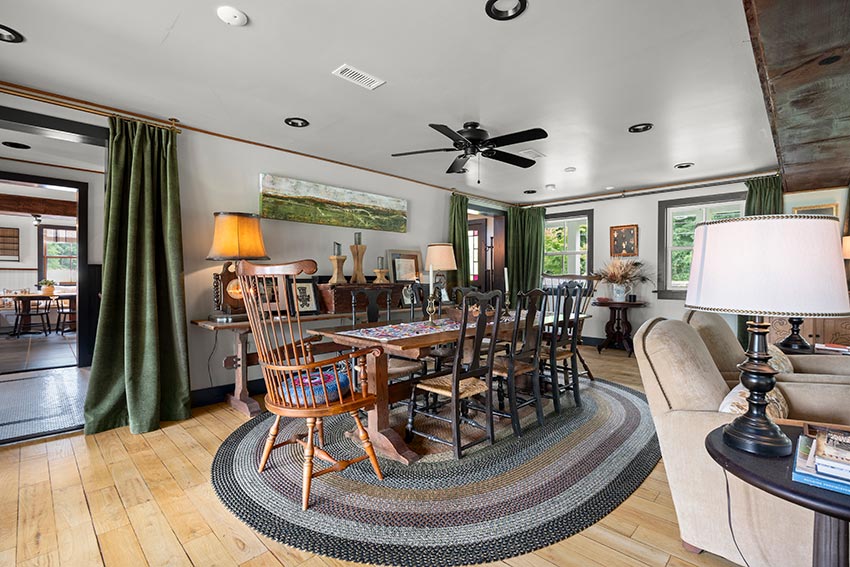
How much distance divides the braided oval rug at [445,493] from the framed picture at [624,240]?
3767 mm

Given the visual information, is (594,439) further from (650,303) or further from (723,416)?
(650,303)

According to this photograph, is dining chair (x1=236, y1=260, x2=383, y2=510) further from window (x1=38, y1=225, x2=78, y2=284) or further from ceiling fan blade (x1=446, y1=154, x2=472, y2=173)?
window (x1=38, y1=225, x2=78, y2=284)

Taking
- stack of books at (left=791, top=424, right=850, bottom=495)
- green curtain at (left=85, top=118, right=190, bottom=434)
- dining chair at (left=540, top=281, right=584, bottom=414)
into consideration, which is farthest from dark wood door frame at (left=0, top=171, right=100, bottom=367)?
stack of books at (left=791, top=424, right=850, bottom=495)

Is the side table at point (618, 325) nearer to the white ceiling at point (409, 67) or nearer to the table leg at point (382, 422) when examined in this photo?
the white ceiling at point (409, 67)

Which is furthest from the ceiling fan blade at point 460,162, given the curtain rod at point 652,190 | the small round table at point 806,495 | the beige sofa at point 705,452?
the curtain rod at point 652,190

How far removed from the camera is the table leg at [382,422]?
7.77ft

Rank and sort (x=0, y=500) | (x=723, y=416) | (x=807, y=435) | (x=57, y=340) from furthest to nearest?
(x=57, y=340), (x=0, y=500), (x=723, y=416), (x=807, y=435)

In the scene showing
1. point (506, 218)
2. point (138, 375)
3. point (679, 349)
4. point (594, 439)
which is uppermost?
point (506, 218)

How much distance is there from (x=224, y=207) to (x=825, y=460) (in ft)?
13.1

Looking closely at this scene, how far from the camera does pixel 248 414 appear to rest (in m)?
3.22

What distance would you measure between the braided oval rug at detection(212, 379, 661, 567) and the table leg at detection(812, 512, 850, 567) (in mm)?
923

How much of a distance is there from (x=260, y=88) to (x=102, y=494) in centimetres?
250

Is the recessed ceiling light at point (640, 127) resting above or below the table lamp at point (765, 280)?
above

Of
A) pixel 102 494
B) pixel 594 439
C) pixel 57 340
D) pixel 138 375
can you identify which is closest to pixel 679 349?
pixel 594 439
